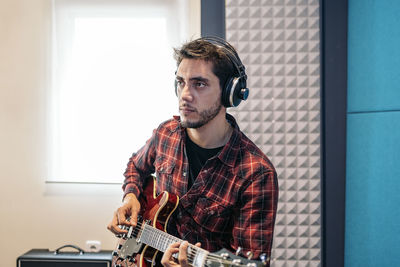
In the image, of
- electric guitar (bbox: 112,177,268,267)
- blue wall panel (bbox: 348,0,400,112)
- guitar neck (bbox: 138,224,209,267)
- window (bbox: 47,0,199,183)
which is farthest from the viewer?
window (bbox: 47,0,199,183)

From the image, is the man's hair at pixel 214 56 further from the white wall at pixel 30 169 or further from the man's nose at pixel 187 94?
the white wall at pixel 30 169

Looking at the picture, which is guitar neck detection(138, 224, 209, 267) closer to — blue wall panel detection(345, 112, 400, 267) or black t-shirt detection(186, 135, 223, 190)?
black t-shirt detection(186, 135, 223, 190)

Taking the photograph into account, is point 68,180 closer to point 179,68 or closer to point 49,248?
point 49,248

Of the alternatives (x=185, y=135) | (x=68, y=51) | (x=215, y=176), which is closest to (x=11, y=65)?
(x=68, y=51)

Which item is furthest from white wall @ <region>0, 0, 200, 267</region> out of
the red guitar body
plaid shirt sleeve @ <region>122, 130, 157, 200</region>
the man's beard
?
the man's beard

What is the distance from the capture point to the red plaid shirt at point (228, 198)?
152cm

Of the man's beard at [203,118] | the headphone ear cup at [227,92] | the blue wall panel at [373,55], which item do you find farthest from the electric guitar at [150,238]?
the blue wall panel at [373,55]

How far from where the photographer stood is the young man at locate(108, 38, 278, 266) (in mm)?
1526

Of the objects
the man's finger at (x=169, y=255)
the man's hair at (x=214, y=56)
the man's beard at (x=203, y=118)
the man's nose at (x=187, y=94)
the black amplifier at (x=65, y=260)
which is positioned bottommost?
the black amplifier at (x=65, y=260)

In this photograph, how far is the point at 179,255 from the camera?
1.33 metres

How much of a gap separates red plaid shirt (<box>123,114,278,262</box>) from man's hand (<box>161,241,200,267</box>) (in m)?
0.24

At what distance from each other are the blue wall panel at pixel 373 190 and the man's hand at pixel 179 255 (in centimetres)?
146

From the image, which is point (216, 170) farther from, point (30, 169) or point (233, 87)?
point (30, 169)

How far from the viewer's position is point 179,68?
159 cm
